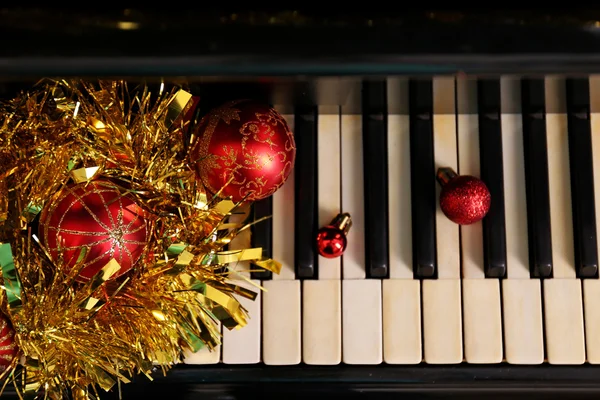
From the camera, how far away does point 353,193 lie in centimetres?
94

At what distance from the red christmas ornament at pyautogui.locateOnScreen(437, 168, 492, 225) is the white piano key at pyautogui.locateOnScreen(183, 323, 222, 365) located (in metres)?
0.37

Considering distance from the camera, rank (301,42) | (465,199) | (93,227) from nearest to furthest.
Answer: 1. (301,42)
2. (93,227)
3. (465,199)

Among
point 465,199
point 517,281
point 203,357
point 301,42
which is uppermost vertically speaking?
point 301,42

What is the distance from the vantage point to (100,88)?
833mm

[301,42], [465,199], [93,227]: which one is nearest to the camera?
[301,42]

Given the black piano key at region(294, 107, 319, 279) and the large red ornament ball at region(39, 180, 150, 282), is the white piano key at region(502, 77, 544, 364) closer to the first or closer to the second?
the black piano key at region(294, 107, 319, 279)

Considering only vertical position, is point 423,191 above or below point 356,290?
above

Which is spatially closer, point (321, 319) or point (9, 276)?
point (9, 276)

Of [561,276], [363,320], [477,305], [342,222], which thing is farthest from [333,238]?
[561,276]

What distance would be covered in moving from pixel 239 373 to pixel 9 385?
0.33m

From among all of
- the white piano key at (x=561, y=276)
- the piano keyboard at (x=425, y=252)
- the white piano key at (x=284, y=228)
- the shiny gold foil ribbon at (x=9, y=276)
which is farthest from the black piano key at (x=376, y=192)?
the shiny gold foil ribbon at (x=9, y=276)

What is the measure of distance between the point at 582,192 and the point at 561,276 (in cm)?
13

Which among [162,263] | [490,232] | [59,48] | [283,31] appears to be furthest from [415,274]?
[59,48]

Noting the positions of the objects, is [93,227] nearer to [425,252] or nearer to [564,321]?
[425,252]
